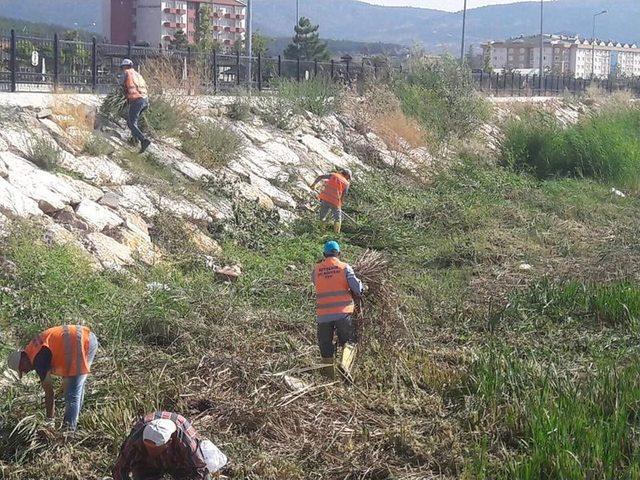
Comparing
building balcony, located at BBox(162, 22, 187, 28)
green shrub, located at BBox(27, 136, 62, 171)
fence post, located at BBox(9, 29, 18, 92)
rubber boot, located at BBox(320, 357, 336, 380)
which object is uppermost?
building balcony, located at BBox(162, 22, 187, 28)

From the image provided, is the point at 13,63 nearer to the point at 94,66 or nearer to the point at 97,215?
the point at 94,66

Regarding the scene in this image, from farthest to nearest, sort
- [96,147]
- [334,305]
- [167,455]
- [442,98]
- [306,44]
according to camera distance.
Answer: [306,44] → [442,98] → [96,147] → [334,305] → [167,455]

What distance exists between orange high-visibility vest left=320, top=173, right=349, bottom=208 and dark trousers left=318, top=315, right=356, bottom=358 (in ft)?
24.5

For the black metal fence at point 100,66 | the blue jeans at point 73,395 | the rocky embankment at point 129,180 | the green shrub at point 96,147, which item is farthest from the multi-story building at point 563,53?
the blue jeans at point 73,395

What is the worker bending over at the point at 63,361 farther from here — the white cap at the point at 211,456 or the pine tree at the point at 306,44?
the pine tree at the point at 306,44

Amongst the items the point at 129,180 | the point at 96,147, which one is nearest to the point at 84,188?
the point at 129,180

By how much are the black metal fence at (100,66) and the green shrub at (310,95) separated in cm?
130

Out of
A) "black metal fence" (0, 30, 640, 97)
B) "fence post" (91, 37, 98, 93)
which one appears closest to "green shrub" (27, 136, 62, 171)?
"black metal fence" (0, 30, 640, 97)

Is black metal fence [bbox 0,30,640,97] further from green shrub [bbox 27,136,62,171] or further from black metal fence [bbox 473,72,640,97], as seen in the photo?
black metal fence [bbox 473,72,640,97]

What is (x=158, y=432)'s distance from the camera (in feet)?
18.1

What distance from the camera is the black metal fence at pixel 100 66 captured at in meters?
20.1

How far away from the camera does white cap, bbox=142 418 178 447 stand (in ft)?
18.1

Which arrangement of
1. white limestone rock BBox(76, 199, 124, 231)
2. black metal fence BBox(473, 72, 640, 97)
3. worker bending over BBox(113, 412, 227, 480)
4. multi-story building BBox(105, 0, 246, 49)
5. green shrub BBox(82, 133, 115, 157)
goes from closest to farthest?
worker bending over BBox(113, 412, 227, 480) < white limestone rock BBox(76, 199, 124, 231) < green shrub BBox(82, 133, 115, 157) < black metal fence BBox(473, 72, 640, 97) < multi-story building BBox(105, 0, 246, 49)

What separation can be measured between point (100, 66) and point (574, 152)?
12.5 meters
